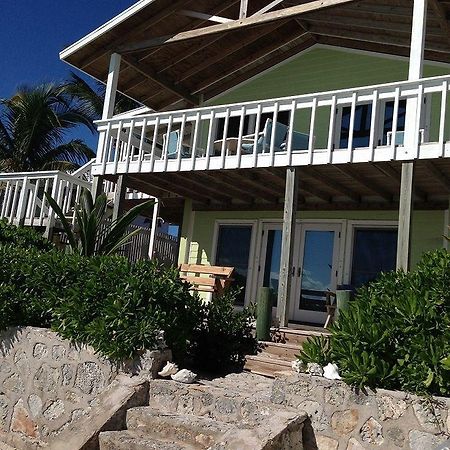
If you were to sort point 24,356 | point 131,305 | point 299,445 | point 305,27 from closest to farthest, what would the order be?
point 299,445 < point 131,305 < point 24,356 < point 305,27

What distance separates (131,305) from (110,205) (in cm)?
746

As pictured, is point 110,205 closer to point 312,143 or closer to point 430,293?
point 312,143

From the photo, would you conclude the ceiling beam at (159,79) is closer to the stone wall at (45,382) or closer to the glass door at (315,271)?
the glass door at (315,271)

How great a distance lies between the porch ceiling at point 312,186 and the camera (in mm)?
8164

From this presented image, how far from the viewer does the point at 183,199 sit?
12164 mm

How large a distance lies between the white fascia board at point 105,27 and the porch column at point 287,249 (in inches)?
158

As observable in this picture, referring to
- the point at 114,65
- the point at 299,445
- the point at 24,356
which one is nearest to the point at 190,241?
the point at 114,65

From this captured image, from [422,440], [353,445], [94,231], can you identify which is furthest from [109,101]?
[422,440]

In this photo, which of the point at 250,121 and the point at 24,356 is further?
the point at 250,121

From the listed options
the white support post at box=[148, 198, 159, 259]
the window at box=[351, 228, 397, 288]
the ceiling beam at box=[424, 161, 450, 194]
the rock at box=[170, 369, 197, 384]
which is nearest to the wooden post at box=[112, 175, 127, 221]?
the white support post at box=[148, 198, 159, 259]

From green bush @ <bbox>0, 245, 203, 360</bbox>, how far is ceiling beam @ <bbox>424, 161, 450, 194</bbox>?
3.68 metres

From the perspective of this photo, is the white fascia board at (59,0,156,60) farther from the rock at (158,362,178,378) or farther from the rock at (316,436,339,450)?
the rock at (316,436,339,450)

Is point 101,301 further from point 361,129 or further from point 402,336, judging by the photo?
point 361,129

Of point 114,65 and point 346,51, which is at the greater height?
point 346,51
